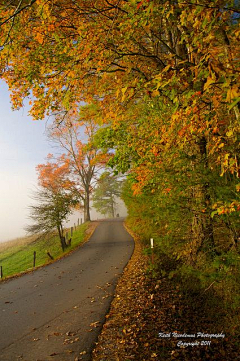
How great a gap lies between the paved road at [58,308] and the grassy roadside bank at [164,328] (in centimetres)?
46

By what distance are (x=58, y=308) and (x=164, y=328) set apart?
343cm

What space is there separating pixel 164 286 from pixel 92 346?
11.3ft

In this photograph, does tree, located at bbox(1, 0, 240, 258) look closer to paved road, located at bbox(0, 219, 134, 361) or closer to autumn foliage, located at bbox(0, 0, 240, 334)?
autumn foliage, located at bbox(0, 0, 240, 334)

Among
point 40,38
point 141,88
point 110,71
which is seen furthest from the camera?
point 110,71

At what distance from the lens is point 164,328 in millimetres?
4988

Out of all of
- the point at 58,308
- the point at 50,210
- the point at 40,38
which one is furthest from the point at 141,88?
the point at 50,210

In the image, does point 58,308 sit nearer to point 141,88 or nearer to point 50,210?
point 141,88

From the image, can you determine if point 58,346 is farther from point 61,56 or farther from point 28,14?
point 28,14

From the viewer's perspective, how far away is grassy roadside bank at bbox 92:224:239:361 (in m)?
4.30

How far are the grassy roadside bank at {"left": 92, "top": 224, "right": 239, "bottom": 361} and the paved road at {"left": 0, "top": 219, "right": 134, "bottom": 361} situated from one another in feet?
1.52

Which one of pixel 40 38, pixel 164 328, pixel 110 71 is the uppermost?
pixel 40 38

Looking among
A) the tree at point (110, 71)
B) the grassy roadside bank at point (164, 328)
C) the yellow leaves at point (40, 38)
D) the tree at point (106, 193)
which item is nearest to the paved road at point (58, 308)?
the grassy roadside bank at point (164, 328)

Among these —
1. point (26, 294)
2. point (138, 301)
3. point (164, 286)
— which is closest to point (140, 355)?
point (138, 301)

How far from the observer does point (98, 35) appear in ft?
14.9
